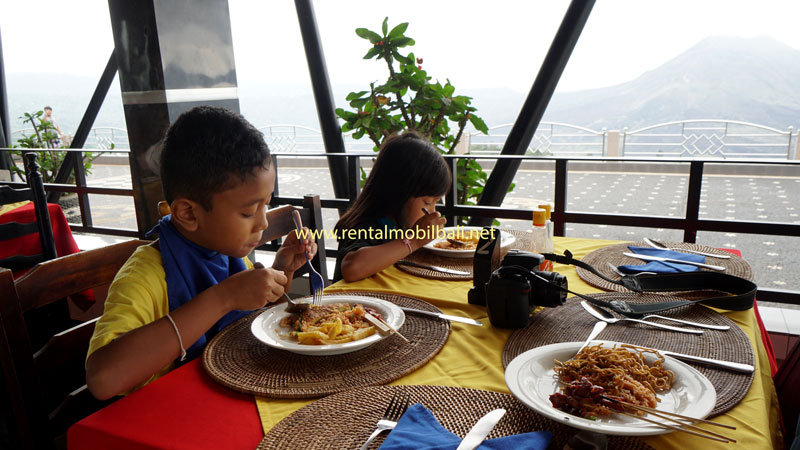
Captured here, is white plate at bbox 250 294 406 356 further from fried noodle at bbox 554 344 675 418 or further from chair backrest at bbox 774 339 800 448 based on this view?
chair backrest at bbox 774 339 800 448

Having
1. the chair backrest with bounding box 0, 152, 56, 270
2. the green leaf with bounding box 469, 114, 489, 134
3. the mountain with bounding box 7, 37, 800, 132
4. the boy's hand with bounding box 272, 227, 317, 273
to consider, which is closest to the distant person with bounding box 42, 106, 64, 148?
the mountain with bounding box 7, 37, 800, 132

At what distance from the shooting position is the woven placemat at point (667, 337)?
74 centimetres

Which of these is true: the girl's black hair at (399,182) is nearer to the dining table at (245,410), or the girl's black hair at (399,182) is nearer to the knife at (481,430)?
the dining table at (245,410)

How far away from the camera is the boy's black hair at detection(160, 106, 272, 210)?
96 cm

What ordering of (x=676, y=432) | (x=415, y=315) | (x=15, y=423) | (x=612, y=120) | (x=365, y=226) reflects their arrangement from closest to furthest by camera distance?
(x=676, y=432) < (x=15, y=423) < (x=415, y=315) < (x=365, y=226) < (x=612, y=120)

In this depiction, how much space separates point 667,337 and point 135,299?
3.14ft

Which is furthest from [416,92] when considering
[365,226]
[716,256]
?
[716,256]

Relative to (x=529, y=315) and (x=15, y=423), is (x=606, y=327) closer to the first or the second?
(x=529, y=315)

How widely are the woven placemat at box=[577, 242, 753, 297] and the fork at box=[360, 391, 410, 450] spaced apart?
2.25 feet

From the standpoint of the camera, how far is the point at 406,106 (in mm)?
3051

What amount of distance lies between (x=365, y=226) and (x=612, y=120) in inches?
309

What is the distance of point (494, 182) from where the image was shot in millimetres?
3246

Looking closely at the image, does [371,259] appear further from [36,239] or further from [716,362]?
[36,239]

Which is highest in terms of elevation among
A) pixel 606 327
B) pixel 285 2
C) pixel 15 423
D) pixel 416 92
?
pixel 285 2
